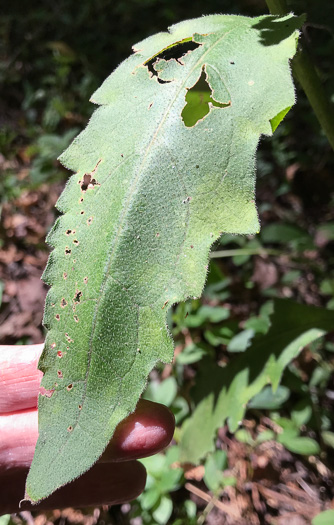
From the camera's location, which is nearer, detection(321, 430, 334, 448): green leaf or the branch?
the branch

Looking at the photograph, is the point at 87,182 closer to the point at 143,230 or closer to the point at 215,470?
the point at 143,230

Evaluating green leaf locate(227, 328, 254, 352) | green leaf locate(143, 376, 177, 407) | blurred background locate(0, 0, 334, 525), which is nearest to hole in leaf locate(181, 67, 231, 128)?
blurred background locate(0, 0, 334, 525)

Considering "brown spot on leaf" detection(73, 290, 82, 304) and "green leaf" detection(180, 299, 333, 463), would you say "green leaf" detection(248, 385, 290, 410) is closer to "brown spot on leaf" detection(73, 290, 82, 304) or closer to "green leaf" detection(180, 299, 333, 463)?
"green leaf" detection(180, 299, 333, 463)

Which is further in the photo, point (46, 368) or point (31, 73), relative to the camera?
point (31, 73)

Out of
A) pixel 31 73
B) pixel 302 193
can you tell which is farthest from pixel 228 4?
pixel 31 73

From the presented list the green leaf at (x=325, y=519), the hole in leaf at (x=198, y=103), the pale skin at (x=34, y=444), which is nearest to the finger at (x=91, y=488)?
the pale skin at (x=34, y=444)

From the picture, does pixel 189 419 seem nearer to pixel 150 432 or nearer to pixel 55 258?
pixel 150 432
